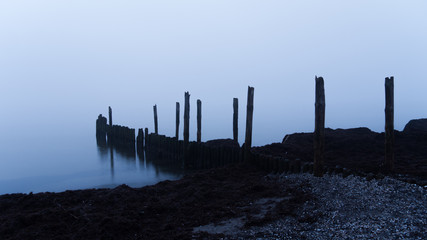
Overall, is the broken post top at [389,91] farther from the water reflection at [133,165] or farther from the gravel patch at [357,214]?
the water reflection at [133,165]

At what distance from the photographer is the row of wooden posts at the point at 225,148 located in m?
9.91

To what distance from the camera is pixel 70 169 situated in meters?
22.5

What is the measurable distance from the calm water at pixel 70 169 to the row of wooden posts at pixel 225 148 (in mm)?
1087

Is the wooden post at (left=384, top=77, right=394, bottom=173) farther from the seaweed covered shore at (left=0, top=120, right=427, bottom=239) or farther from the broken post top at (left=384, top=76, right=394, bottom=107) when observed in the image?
the seaweed covered shore at (left=0, top=120, right=427, bottom=239)

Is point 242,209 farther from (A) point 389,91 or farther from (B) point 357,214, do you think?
(A) point 389,91

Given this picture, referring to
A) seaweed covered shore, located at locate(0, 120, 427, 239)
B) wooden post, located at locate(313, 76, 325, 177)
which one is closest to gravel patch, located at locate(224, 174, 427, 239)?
seaweed covered shore, located at locate(0, 120, 427, 239)

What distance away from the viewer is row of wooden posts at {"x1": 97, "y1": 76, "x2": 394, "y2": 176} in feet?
32.5

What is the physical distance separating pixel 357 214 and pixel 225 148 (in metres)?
8.38

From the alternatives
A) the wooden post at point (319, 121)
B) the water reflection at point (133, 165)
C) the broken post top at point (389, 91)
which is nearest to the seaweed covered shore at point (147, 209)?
the wooden post at point (319, 121)

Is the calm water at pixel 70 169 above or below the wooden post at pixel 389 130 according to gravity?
below

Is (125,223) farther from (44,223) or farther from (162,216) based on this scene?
(44,223)

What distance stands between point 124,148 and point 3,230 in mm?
19984

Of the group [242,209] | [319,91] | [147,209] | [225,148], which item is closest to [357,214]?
[242,209]

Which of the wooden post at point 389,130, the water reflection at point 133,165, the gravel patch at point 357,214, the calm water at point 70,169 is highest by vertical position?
the wooden post at point 389,130
